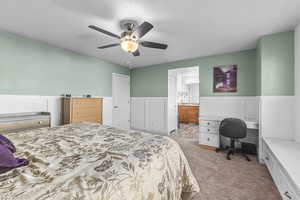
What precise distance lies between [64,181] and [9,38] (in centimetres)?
312

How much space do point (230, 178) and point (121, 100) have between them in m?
3.77

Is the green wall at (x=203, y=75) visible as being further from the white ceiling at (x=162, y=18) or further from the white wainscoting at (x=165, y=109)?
the white ceiling at (x=162, y=18)

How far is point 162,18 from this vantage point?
1976 millimetres

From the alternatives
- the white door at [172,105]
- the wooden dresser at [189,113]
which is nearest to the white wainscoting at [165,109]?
the white door at [172,105]

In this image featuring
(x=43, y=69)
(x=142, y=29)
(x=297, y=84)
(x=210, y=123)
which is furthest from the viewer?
(x=210, y=123)

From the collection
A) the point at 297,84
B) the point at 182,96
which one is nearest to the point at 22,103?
the point at 297,84

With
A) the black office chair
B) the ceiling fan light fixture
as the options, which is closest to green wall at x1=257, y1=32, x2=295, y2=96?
the black office chair

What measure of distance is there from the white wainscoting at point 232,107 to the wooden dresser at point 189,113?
2362mm

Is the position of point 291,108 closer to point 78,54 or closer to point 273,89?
point 273,89

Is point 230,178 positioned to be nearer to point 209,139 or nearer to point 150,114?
point 209,139

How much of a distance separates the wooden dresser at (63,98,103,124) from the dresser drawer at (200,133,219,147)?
8.84ft

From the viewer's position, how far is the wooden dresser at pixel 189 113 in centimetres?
605

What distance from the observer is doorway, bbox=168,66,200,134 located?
4.62 m

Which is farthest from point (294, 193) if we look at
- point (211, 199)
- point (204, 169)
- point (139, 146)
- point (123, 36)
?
point (123, 36)
